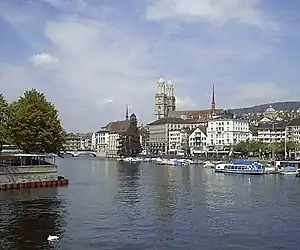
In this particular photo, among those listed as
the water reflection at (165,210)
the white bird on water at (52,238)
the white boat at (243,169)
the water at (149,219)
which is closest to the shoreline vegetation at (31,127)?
the water at (149,219)

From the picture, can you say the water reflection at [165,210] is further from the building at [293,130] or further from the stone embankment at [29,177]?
the building at [293,130]

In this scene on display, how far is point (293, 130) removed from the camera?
16300cm

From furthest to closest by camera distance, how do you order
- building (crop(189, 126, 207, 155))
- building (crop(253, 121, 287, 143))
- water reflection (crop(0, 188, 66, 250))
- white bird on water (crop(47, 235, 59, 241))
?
building (crop(189, 126, 207, 155))
building (crop(253, 121, 287, 143))
white bird on water (crop(47, 235, 59, 241))
water reflection (crop(0, 188, 66, 250))

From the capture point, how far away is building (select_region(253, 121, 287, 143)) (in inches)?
6673

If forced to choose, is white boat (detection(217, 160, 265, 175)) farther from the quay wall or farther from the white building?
the white building

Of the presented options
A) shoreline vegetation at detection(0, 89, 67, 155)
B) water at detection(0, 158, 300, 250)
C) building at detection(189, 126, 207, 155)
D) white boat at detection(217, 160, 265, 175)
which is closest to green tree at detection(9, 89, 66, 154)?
shoreline vegetation at detection(0, 89, 67, 155)

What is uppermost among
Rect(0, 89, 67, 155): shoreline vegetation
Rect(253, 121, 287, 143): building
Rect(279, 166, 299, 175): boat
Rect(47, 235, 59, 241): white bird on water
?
Rect(253, 121, 287, 143): building

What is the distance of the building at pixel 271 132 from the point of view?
6673 inches

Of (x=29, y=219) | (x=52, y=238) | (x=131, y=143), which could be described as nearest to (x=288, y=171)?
(x=29, y=219)

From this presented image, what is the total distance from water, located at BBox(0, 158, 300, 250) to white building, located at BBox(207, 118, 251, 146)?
113 meters

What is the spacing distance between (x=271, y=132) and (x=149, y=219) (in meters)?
141

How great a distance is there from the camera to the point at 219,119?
17275 centimetres

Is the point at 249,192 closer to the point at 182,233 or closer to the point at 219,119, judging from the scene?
the point at 182,233

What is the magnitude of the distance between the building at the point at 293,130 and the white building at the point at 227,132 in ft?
49.4
